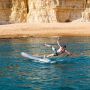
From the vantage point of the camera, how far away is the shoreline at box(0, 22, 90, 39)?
44.1 meters

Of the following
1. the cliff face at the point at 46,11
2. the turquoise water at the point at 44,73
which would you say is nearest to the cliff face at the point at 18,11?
the cliff face at the point at 46,11

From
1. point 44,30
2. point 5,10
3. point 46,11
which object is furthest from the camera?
point 5,10

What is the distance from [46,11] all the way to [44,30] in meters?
7.70

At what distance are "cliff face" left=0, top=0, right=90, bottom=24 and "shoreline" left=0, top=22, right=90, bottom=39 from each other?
4.24 meters

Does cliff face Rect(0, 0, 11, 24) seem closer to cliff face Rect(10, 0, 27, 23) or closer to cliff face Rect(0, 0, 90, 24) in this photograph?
cliff face Rect(0, 0, 90, 24)

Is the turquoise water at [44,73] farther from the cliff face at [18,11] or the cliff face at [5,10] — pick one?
the cliff face at [18,11]

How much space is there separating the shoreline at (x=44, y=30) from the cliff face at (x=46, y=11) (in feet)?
13.9

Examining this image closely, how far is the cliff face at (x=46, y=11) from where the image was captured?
52406 millimetres

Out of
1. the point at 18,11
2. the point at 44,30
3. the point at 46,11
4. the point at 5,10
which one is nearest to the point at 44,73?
the point at 44,30

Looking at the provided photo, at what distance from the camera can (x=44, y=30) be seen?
4547 centimetres

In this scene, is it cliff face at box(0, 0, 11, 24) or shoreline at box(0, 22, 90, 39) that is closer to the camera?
shoreline at box(0, 22, 90, 39)

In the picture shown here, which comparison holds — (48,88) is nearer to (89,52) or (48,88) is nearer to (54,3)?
(89,52)

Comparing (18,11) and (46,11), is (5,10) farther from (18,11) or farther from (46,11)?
(46,11)

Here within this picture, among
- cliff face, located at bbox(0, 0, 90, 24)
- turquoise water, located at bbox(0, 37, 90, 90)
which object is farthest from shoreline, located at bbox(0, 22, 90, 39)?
turquoise water, located at bbox(0, 37, 90, 90)
